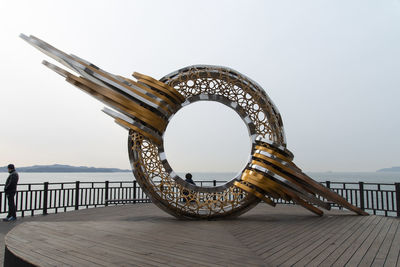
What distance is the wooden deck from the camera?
3611 millimetres

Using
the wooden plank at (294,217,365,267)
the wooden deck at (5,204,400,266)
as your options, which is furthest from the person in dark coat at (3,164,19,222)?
the wooden plank at (294,217,365,267)

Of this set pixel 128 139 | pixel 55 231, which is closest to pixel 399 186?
pixel 128 139

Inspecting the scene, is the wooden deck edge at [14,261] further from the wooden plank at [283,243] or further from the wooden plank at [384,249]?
the wooden plank at [384,249]

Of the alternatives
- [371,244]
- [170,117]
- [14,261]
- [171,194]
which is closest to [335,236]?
[371,244]

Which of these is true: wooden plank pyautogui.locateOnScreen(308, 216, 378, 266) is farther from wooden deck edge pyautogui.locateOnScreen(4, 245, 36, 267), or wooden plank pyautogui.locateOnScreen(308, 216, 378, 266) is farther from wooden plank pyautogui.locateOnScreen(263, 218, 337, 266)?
wooden deck edge pyautogui.locateOnScreen(4, 245, 36, 267)

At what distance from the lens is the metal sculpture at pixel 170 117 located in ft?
19.9

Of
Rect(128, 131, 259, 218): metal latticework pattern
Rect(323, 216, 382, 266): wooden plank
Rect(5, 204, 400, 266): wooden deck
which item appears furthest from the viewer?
Rect(128, 131, 259, 218): metal latticework pattern

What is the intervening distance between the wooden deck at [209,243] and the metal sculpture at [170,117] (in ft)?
2.10

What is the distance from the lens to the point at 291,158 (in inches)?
287

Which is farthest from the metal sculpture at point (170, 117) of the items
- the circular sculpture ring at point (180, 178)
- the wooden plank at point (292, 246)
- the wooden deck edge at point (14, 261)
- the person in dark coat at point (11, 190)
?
the person in dark coat at point (11, 190)

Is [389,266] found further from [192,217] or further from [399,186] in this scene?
[399,186]

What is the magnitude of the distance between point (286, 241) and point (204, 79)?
4.49 m

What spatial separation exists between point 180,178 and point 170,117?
5.11ft

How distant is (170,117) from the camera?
7.12 meters
